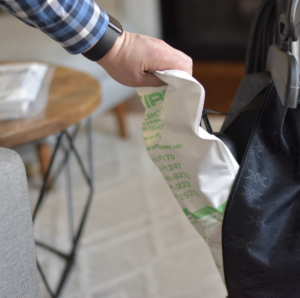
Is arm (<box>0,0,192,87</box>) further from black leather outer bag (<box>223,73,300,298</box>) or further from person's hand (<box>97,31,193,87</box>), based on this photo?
black leather outer bag (<box>223,73,300,298</box>)

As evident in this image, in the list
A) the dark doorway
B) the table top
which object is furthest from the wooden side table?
the dark doorway

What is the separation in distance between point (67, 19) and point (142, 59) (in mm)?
118

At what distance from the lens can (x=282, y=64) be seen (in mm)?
492

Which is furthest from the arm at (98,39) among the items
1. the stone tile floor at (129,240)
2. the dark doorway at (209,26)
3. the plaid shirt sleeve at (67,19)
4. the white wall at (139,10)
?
the dark doorway at (209,26)

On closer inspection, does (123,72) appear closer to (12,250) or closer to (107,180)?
(12,250)

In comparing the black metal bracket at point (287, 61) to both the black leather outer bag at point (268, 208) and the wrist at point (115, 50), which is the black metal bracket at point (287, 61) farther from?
the wrist at point (115, 50)

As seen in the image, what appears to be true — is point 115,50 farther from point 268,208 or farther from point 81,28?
point 268,208

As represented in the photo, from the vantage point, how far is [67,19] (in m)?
0.50

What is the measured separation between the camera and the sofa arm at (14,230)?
0.49 meters

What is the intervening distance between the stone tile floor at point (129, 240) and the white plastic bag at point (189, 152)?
49cm

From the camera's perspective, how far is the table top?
809 mm

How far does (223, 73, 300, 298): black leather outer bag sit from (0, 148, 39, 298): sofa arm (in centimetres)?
29

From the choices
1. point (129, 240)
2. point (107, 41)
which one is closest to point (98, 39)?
point (107, 41)

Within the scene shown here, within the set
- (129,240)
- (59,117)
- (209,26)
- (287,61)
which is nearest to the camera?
(287,61)
